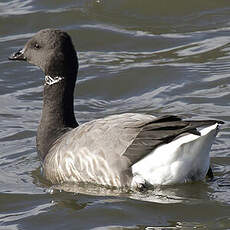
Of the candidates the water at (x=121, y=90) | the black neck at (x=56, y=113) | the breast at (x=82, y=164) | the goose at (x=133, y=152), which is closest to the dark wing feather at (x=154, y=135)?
the goose at (x=133, y=152)

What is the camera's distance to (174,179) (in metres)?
7.75

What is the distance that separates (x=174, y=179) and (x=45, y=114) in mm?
1851

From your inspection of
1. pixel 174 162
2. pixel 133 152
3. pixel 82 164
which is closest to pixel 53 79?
pixel 82 164

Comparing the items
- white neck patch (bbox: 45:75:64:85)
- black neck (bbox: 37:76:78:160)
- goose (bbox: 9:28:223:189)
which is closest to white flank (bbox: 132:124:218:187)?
goose (bbox: 9:28:223:189)

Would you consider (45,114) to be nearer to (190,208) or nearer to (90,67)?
(190,208)

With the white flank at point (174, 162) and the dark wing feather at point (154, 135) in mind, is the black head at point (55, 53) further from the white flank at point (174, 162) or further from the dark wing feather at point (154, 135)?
the white flank at point (174, 162)

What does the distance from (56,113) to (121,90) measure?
8.40ft

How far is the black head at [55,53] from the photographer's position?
28.5 ft

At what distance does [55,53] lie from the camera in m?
8.73

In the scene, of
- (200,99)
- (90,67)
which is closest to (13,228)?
(200,99)

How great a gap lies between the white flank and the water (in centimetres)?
Result: 15

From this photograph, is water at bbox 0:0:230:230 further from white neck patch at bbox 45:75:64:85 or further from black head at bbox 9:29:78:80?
black head at bbox 9:29:78:80

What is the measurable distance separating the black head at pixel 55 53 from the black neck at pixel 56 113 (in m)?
0.14

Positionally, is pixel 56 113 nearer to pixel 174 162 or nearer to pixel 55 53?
pixel 55 53
